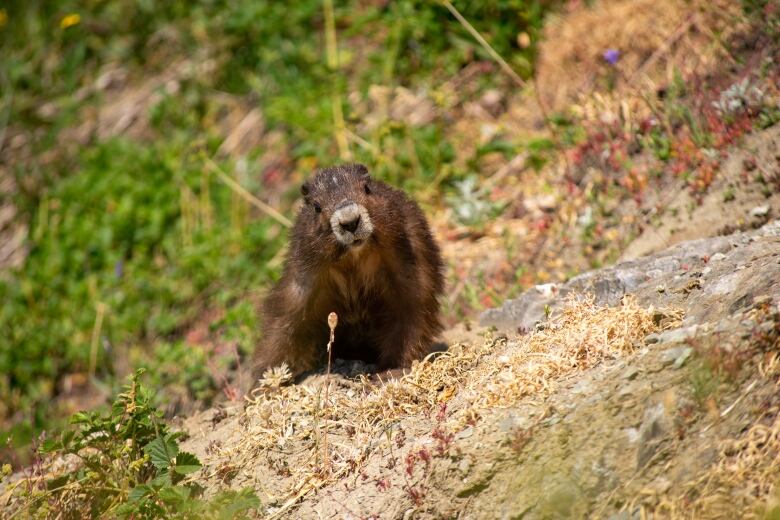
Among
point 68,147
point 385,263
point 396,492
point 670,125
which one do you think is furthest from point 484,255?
point 68,147

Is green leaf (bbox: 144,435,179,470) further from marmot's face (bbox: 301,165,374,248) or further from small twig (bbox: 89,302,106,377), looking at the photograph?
small twig (bbox: 89,302,106,377)

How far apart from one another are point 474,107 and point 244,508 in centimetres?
690

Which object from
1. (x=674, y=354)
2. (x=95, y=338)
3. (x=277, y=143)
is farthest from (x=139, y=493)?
(x=277, y=143)

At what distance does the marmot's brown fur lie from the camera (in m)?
5.93

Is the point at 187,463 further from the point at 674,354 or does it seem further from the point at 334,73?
the point at 334,73

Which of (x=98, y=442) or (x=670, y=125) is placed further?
(x=670, y=125)

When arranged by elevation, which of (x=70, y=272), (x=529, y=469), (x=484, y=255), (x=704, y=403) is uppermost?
(x=704, y=403)

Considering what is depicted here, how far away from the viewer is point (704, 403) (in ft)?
12.7

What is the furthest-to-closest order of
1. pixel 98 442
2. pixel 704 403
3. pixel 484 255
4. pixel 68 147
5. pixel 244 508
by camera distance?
1. pixel 68 147
2. pixel 484 255
3. pixel 98 442
4. pixel 244 508
5. pixel 704 403

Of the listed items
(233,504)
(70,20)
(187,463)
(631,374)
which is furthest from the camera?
(70,20)

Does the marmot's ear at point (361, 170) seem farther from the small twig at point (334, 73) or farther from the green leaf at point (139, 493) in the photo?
the small twig at point (334, 73)

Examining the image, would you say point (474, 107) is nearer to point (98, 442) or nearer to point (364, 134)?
point (364, 134)

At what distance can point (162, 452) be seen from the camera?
16.5 feet

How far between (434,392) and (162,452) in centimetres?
149
